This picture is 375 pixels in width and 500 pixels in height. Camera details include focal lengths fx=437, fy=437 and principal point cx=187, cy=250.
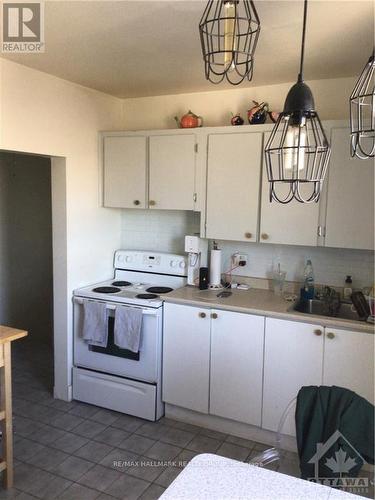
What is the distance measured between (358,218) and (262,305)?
826 millimetres

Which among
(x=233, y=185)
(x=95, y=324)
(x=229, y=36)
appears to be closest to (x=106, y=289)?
(x=95, y=324)

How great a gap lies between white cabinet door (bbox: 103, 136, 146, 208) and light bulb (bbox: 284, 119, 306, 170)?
2.29 meters

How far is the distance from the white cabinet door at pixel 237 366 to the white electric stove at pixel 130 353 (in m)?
0.44

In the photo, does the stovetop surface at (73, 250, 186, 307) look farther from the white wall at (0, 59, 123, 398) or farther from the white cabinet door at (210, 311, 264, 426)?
the white cabinet door at (210, 311, 264, 426)

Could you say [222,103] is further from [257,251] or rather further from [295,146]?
[295,146]

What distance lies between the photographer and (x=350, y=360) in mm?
2588

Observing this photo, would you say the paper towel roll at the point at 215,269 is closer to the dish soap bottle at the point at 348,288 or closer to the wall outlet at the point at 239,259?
the wall outlet at the point at 239,259

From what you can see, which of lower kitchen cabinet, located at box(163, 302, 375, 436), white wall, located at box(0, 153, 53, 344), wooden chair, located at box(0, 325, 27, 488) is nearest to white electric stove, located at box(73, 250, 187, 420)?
lower kitchen cabinet, located at box(163, 302, 375, 436)

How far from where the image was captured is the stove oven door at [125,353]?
310 centimetres

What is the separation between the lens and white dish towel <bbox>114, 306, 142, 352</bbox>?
3082 millimetres

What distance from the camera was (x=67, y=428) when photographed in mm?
3066

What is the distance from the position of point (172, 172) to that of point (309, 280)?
129cm

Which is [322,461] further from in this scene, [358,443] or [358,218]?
[358,218]

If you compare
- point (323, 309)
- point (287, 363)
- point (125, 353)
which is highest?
point (323, 309)
